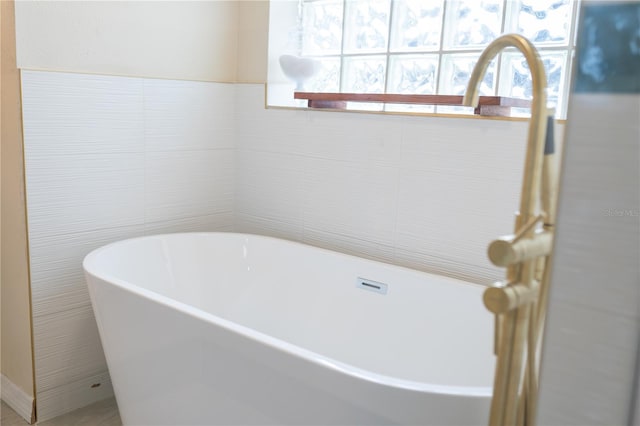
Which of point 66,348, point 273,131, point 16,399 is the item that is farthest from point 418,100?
point 16,399

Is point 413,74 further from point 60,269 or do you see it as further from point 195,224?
point 60,269

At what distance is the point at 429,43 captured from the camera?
258cm

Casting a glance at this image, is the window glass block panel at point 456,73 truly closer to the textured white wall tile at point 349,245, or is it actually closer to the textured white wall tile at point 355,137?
the textured white wall tile at point 355,137

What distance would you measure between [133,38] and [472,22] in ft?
4.57

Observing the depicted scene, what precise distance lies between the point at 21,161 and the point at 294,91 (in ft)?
4.17

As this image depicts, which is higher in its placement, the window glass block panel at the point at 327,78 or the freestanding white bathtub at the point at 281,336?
the window glass block panel at the point at 327,78

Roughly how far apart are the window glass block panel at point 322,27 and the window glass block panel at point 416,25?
0.33 metres

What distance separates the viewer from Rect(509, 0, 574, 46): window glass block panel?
2180mm

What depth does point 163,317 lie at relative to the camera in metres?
1.78

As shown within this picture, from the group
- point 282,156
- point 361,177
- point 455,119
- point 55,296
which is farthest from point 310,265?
point 55,296

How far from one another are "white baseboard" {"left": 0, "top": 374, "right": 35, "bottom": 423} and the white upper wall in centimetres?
130

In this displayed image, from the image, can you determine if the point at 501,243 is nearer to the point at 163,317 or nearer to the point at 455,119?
the point at 163,317

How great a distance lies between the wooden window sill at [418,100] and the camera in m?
2.06

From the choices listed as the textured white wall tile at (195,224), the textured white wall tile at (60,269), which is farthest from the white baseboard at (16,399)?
the textured white wall tile at (195,224)
